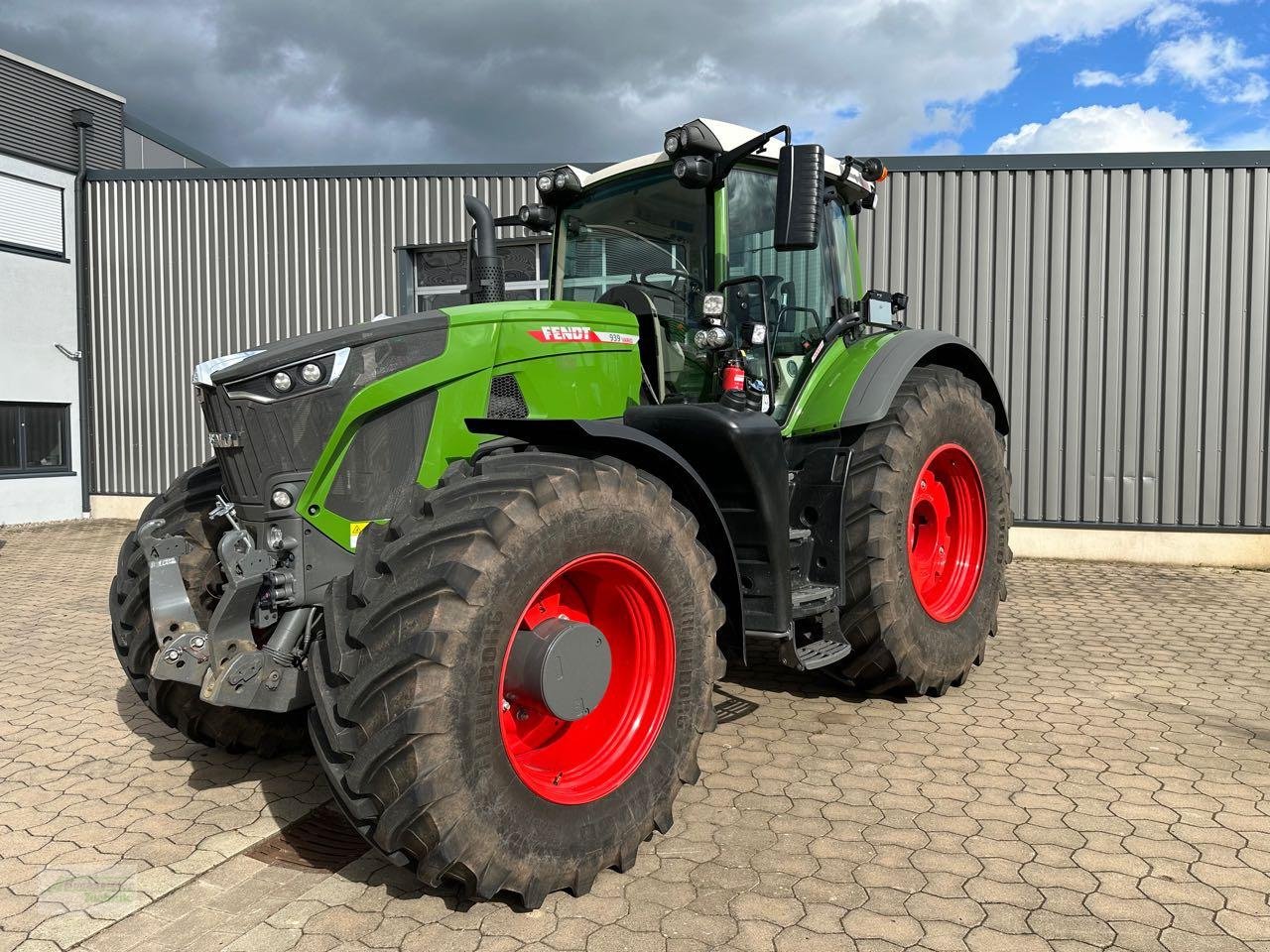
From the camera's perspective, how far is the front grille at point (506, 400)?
11.3 ft

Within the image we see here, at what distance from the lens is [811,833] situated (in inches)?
128

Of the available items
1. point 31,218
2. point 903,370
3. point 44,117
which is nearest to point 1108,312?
point 903,370

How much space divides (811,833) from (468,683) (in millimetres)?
1427

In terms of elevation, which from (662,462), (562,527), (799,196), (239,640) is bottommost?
(239,640)

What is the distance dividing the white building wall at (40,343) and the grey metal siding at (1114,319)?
36.2ft

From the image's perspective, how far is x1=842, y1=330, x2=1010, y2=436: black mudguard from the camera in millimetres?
4309

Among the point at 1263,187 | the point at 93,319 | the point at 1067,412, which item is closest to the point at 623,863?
the point at 1067,412

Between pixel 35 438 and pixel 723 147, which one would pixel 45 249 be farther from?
pixel 723 147

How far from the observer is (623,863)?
9.57 feet

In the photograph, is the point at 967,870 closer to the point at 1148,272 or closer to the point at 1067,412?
the point at 1067,412

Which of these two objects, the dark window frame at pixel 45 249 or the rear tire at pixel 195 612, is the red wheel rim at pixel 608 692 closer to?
the rear tire at pixel 195 612

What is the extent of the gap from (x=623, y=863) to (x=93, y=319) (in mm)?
13263

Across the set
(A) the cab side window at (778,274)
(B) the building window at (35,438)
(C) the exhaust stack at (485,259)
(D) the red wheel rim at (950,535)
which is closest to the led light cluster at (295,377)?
(C) the exhaust stack at (485,259)

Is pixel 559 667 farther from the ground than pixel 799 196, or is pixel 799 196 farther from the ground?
Result: pixel 799 196
